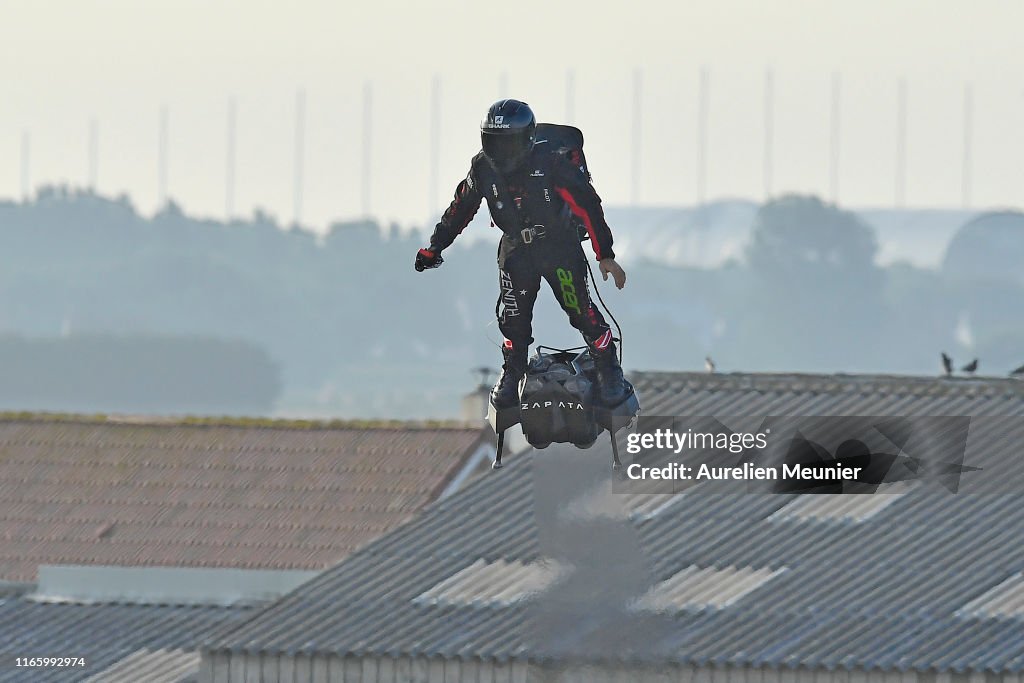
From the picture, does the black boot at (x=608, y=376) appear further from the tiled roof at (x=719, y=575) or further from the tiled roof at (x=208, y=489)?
the tiled roof at (x=208, y=489)

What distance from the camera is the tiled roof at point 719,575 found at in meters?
74.6

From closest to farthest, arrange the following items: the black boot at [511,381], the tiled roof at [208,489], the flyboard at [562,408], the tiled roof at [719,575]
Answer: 1. the flyboard at [562,408]
2. the black boot at [511,381]
3. the tiled roof at [719,575]
4. the tiled roof at [208,489]

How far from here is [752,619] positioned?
8069 cm

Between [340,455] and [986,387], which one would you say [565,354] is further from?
[340,455]

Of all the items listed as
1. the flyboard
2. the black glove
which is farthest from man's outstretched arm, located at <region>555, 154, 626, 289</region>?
the flyboard

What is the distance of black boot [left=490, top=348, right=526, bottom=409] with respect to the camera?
1864 inches

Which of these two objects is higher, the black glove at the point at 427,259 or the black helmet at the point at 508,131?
the black helmet at the point at 508,131

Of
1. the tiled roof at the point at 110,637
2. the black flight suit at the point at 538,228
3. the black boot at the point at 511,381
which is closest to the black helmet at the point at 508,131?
the black flight suit at the point at 538,228

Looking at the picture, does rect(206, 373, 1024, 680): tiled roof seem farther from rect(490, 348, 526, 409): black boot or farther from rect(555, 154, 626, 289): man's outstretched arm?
rect(555, 154, 626, 289): man's outstretched arm

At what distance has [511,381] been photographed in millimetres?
47406

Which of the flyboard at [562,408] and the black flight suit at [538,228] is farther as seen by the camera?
the flyboard at [562,408]

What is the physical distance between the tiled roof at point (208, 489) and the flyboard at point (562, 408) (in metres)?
50.6

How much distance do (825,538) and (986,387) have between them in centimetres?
888

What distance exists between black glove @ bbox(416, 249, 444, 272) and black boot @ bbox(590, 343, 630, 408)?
2798mm
